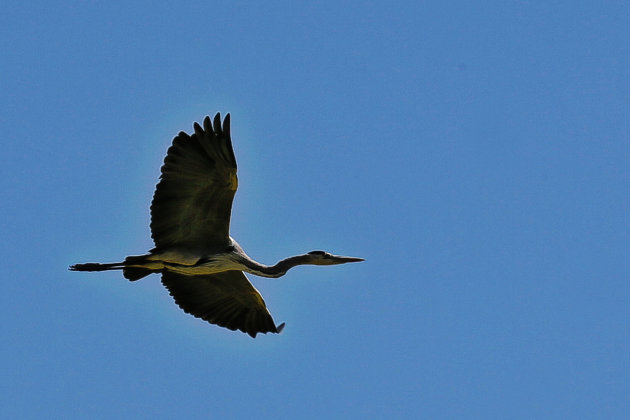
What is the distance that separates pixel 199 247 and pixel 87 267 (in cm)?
171

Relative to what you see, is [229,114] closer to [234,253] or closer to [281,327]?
[234,253]

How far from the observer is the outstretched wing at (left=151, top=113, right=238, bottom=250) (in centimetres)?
1499

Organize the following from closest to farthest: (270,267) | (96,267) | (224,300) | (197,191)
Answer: (197,191) < (96,267) < (270,267) < (224,300)

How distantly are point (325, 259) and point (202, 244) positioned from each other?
194cm

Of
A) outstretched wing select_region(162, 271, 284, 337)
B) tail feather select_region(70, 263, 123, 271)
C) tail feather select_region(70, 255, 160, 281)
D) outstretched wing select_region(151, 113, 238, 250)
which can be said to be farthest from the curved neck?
tail feather select_region(70, 263, 123, 271)

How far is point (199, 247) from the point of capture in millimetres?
16109

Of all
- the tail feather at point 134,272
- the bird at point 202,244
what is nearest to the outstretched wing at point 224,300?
the bird at point 202,244

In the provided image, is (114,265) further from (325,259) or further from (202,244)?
(325,259)

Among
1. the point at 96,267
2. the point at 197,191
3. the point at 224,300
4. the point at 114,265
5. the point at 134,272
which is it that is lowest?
the point at 96,267

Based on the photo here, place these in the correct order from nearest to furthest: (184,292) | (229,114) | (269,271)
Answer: (229,114), (269,271), (184,292)

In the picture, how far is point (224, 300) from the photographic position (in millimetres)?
17594

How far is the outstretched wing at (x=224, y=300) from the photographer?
1725 cm

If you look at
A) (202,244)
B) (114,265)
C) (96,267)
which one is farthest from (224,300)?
(96,267)

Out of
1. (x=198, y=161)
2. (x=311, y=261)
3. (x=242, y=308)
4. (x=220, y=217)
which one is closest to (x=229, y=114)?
(x=198, y=161)
